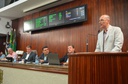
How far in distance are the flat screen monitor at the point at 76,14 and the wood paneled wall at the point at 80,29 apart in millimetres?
208

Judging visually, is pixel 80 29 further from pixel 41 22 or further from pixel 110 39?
pixel 110 39

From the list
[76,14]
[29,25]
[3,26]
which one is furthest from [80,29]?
[3,26]

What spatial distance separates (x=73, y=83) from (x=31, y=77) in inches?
56.7

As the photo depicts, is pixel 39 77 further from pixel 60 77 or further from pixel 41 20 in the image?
pixel 41 20

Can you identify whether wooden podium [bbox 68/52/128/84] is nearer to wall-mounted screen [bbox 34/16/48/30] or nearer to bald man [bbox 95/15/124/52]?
bald man [bbox 95/15/124/52]

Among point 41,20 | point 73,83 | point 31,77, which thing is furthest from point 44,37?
point 73,83

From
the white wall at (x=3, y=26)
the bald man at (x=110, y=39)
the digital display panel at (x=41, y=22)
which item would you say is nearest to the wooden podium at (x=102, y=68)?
the bald man at (x=110, y=39)

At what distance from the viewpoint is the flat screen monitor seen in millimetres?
4578

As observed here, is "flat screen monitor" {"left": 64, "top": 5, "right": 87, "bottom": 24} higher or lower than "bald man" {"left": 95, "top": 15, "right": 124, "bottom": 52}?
higher

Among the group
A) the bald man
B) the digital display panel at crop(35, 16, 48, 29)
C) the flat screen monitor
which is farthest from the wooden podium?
the digital display panel at crop(35, 16, 48, 29)

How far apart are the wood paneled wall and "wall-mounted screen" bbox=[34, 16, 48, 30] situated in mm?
251

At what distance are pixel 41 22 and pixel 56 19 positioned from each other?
0.77 m

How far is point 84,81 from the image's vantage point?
57.4 inches

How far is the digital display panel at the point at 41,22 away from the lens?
5.67 meters
